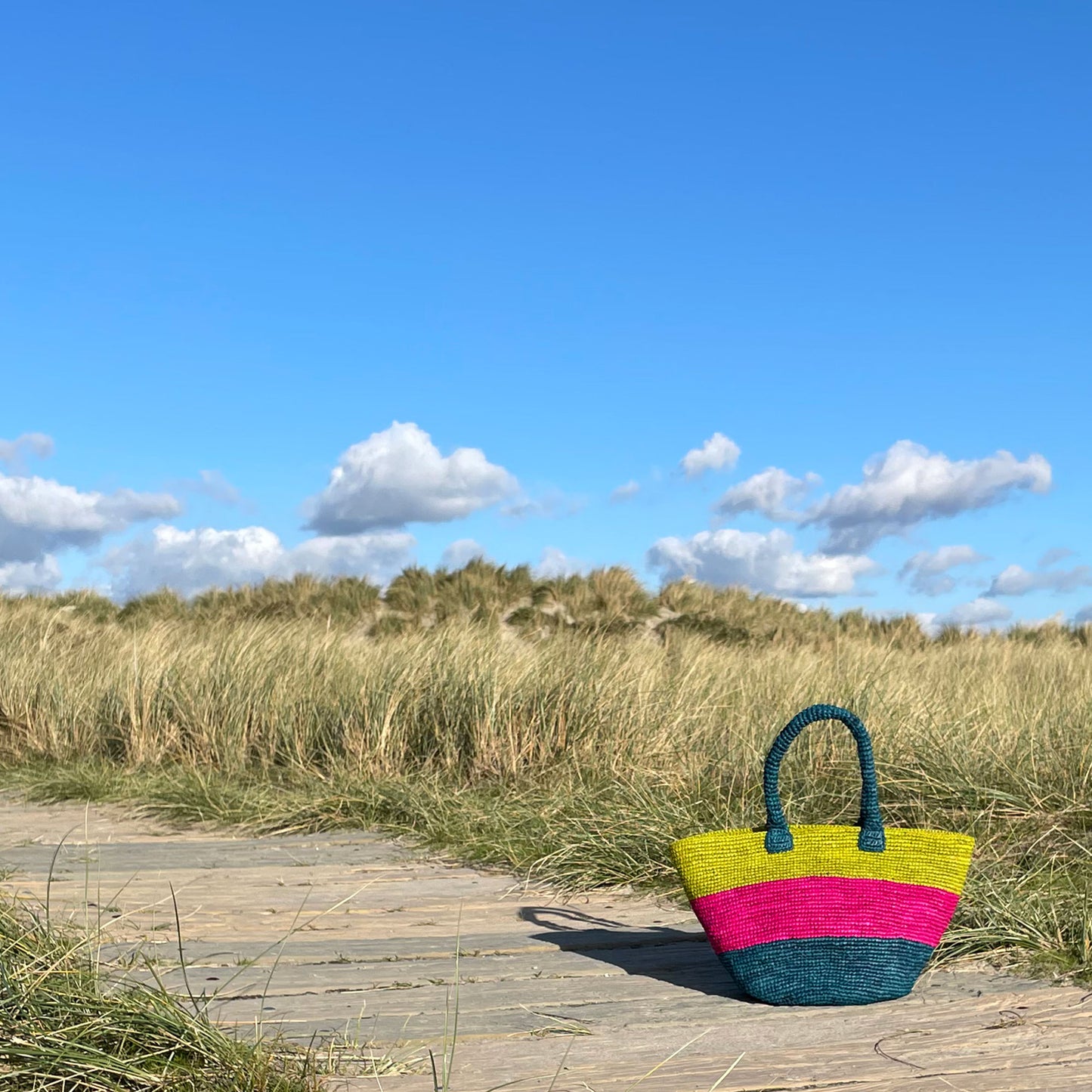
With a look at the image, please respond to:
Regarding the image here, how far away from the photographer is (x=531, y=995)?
3.58 m

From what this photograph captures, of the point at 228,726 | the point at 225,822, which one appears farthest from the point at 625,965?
the point at 228,726

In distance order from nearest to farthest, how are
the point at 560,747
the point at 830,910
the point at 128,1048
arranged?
the point at 128,1048 < the point at 830,910 < the point at 560,747

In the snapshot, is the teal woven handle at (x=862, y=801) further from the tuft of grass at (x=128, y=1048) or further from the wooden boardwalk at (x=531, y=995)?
the tuft of grass at (x=128, y=1048)

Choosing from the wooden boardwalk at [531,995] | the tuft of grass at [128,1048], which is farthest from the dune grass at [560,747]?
the tuft of grass at [128,1048]

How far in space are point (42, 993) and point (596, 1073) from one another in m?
1.35

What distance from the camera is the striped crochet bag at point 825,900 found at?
11.5ft

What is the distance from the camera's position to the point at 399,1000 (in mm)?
3518

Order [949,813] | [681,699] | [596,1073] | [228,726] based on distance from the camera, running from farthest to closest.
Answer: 1. [228,726]
2. [681,699]
3. [949,813]
4. [596,1073]

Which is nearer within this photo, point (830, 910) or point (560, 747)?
point (830, 910)

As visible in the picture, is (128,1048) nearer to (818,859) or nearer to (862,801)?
(818,859)

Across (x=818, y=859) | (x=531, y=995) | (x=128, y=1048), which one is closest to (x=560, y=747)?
(x=531, y=995)

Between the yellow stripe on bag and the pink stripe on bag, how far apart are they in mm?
22

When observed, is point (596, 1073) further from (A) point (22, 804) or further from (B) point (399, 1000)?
(A) point (22, 804)

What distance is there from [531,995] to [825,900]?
0.92 meters
